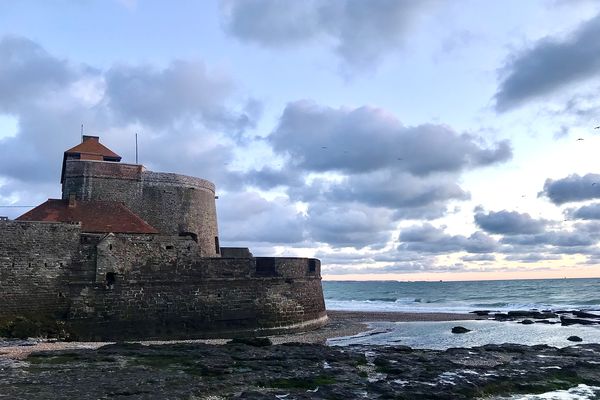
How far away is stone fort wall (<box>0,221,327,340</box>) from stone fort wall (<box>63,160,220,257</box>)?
3.19 meters

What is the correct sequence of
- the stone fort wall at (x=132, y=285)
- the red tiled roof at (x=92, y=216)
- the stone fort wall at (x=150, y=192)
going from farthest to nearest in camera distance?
the stone fort wall at (x=150, y=192), the red tiled roof at (x=92, y=216), the stone fort wall at (x=132, y=285)

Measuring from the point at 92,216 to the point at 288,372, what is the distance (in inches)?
502

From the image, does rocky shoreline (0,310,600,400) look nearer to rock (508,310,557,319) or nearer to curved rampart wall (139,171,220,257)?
curved rampart wall (139,171,220,257)

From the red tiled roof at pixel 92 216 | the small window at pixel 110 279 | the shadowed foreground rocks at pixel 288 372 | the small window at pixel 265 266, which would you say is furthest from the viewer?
the small window at pixel 265 266

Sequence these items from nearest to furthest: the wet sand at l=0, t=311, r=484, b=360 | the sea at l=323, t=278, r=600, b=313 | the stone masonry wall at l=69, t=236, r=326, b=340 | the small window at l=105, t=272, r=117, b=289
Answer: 1. the wet sand at l=0, t=311, r=484, b=360
2. the stone masonry wall at l=69, t=236, r=326, b=340
3. the small window at l=105, t=272, r=117, b=289
4. the sea at l=323, t=278, r=600, b=313

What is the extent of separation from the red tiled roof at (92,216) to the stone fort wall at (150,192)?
86.3 inches

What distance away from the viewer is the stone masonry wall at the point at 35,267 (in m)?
19.5

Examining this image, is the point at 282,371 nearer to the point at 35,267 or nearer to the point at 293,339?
the point at 293,339

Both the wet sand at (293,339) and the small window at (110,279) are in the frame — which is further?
the small window at (110,279)

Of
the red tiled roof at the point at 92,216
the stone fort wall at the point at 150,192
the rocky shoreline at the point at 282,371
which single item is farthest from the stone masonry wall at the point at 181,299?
the stone fort wall at the point at 150,192

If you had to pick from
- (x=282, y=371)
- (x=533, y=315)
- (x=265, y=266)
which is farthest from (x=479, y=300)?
(x=282, y=371)

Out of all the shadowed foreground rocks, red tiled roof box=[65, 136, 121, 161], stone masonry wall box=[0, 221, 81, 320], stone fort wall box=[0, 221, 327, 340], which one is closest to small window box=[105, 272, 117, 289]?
stone fort wall box=[0, 221, 327, 340]

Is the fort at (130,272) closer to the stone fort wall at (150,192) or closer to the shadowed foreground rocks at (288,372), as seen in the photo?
the stone fort wall at (150,192)

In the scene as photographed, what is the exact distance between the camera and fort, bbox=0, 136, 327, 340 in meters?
19.9
